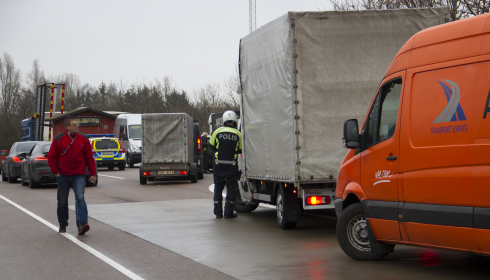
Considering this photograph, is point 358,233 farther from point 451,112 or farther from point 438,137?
point 451,112

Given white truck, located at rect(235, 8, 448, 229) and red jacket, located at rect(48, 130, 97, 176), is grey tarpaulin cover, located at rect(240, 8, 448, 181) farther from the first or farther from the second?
red jacket, located at rect(48, 130, 97, 176)

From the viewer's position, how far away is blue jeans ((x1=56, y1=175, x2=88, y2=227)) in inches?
388

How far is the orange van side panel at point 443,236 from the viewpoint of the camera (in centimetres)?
562

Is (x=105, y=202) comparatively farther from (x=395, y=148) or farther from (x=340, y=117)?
(x=395, y=148)

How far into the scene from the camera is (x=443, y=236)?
5902mm

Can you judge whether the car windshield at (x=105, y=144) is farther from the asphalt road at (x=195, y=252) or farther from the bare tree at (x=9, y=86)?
the bare tree at (x=9, y=86)

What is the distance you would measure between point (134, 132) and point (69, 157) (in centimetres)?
2676

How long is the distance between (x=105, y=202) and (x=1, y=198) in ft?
11.2

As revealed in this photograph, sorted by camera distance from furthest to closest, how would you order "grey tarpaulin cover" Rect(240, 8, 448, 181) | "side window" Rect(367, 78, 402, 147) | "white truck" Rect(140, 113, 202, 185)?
"white truck" Rect(140, 113, 202, 185), "grey tarpaulin cover" Rect(240, 8, 448, 181), "side window" Rect(367, 78, 402, 147)

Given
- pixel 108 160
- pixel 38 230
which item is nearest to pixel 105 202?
pixel 38 230

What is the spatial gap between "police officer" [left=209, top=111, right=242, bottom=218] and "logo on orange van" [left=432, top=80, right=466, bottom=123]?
5977mm

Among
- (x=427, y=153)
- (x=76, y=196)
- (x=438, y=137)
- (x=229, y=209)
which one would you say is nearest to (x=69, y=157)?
(x=76, y=196)

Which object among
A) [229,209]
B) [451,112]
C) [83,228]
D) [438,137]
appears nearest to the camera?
[451,112]

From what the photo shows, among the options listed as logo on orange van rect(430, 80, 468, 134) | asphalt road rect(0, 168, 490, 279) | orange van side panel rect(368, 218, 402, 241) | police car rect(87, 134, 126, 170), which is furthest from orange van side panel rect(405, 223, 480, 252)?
police car rect(87, 134, 126, 170)
